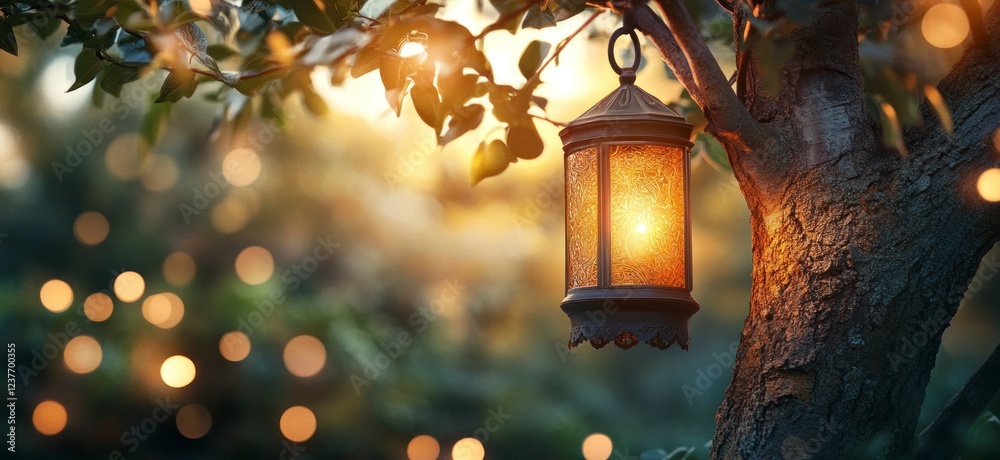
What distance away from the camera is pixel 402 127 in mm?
4910

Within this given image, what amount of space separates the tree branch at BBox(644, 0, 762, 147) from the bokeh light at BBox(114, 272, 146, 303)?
10.5 ft

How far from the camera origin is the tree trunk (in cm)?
146

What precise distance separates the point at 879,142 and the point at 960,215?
170 millimetres

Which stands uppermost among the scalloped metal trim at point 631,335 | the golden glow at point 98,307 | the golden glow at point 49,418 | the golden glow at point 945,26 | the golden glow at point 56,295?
the golden glow at point 945,26

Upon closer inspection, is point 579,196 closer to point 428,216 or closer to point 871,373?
point 871,373

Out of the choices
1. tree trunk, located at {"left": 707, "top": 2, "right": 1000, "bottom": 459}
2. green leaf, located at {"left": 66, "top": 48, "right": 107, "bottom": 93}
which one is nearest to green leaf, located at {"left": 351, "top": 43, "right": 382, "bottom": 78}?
green leaf, located at {"left": 66, "top": 48, "right": 107, "bottom": 93}

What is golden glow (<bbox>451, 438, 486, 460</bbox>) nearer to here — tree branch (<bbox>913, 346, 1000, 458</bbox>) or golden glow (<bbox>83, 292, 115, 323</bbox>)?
golden glow (<bbox>83, 292, 115, 323</bbox>)

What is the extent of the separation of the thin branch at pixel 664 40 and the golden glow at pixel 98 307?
10.0 ft

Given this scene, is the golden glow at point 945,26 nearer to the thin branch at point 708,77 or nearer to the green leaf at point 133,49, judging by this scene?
the thin branch at point 708,77

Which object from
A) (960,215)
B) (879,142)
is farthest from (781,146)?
(960,215)

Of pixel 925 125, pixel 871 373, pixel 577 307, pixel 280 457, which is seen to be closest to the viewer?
pixel 871 373

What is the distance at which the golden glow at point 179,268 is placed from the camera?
4.23 m

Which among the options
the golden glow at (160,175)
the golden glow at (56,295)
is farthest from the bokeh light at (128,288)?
the golden glow at (160,175)

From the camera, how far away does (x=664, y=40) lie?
1.74 meters
